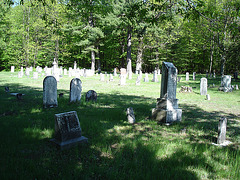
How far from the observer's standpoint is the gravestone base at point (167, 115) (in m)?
5.64

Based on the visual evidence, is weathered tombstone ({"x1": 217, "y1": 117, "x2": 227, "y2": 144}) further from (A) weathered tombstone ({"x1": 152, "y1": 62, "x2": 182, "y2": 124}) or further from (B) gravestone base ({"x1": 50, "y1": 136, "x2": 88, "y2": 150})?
(B) gravestone base ({"x1": 50, "y1": 136, "x2": 88, "y2": 150})

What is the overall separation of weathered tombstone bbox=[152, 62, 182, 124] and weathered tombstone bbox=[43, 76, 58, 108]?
13.8 feet

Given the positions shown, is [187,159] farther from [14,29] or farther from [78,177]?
[14,29]

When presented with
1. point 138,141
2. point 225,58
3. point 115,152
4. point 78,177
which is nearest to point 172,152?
point 138,141

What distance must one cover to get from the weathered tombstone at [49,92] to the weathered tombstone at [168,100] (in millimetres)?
4196

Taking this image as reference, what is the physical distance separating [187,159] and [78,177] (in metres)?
1.90

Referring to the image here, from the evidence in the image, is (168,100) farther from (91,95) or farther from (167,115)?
(91,95)

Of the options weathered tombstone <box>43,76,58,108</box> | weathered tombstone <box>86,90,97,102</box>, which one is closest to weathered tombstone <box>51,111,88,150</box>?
weathered tombstone <box>43,76,58,108</box>

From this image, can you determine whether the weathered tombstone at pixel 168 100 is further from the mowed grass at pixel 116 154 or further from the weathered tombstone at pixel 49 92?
the weathered tombstone at pixel 49 92

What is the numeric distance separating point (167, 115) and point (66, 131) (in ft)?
10.9

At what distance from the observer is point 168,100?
5770 mm

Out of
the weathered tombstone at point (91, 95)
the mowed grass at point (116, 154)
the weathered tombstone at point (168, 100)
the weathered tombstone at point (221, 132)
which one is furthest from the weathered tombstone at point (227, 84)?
the weathered tombstone at point (221, 132)

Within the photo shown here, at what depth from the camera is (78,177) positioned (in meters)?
2.51

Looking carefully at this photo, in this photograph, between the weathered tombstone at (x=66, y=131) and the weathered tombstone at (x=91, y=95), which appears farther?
the weathered tombstone at (x=91, y=95)
